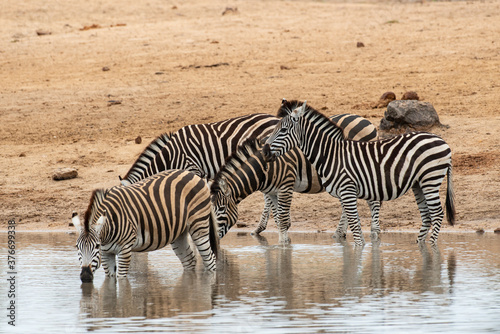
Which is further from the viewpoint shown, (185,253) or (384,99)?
(384,99)

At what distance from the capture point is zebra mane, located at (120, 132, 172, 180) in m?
11.5

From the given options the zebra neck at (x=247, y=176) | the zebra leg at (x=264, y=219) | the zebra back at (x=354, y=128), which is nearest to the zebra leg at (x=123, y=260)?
the zebra neck at (x=247, y=176)

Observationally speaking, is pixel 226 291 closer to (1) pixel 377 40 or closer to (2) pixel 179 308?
(2) pixel 179 308

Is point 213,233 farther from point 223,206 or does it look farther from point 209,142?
point 209,142

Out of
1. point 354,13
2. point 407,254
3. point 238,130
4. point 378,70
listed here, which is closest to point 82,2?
point 354,13

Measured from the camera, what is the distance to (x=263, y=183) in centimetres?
1136

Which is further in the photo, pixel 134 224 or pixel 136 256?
pixel 136 256

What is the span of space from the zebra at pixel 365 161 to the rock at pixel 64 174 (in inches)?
197

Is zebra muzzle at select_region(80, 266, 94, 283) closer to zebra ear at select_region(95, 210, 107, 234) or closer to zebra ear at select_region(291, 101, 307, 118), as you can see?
zebra ear at select_region(95, 210, 107, 234)

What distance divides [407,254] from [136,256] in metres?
3.37

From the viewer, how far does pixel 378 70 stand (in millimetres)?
19969

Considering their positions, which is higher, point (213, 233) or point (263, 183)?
point (263, 183)

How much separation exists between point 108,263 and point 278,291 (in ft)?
6.13

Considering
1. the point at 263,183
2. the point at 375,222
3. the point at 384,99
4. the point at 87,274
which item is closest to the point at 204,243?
the point at 87,274
